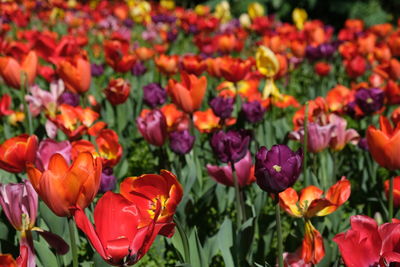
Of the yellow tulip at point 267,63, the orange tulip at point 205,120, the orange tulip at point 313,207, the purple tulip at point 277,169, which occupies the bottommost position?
the orange tulip at point 205,120

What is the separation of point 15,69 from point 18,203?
1.49 m

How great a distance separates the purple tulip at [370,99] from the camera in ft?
8.01

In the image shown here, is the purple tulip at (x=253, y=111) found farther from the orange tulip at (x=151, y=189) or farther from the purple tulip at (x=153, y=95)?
the orange tulip at (x=151, y=189)

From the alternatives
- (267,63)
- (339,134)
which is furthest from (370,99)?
(267,63)

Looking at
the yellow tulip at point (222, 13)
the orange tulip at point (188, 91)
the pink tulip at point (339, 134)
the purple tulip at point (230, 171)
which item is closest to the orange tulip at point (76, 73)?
the orange tulip at point (188, 91)

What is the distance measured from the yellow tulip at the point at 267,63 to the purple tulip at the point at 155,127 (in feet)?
3.17

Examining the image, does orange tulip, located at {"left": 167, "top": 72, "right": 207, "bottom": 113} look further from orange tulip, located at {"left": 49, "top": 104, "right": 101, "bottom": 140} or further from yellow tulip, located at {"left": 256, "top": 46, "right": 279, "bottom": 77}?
yellow tulip, located at {"left": 256, "top": 46, "right": 279, "bottom": 77}

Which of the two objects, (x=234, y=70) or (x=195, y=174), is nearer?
(x=195, y=174)

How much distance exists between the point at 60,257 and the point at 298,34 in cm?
410

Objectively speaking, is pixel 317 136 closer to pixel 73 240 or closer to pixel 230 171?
pixel 230 171

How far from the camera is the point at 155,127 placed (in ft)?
6.93

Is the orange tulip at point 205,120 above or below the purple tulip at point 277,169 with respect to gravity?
below

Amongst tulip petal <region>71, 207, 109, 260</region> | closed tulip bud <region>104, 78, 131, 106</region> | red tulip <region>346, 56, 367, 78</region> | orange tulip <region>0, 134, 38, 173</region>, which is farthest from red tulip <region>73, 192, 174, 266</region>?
red tulip <region>346, 56, 367, 78</region>

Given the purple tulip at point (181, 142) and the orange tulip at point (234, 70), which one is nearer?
the purple tulip at point (181, 142)
